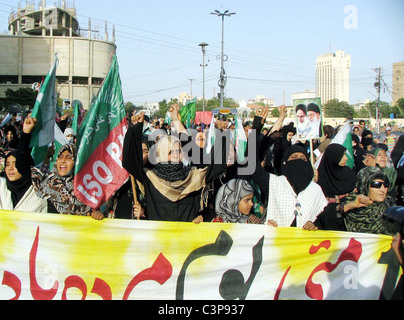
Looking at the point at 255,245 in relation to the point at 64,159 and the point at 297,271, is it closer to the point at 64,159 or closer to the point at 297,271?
the point at 297,271

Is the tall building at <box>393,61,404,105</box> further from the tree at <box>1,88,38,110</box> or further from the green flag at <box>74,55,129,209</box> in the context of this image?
the green flag at <box>74,55,129,209</box>

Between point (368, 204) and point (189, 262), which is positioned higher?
point (368, 204)

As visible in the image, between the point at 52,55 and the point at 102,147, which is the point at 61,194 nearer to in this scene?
the point at 102,147

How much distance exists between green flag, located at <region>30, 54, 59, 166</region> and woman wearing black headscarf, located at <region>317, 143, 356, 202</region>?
9.88 ft

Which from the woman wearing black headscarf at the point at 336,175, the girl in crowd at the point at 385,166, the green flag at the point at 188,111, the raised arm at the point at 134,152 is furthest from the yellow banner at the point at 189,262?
the green flag at the point at 188,111

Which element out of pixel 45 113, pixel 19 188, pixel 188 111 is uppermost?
pixel 188 111

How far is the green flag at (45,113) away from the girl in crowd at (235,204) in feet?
5.66

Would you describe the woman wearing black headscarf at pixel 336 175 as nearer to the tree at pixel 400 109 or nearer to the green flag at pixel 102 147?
the green flag at pixel 102 147

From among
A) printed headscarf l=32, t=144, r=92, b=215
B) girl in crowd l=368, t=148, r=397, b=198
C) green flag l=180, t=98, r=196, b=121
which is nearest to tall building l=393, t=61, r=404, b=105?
green flag l=180, t=98, r=196, b=121

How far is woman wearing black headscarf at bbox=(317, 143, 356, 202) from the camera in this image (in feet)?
16.7

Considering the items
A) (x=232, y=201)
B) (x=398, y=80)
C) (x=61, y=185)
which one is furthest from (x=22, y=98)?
(x=398, y=80)

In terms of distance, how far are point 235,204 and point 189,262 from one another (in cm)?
63

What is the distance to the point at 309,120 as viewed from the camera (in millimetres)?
6379

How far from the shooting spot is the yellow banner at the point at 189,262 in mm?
3643
